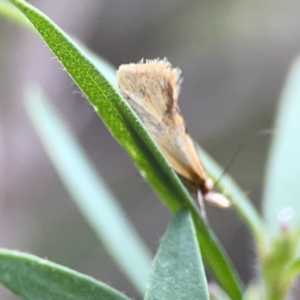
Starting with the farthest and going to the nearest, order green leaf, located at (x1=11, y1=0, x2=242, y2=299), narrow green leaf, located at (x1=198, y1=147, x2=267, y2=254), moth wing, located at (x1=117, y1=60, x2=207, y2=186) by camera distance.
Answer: narrow green leaf, located at (x1=198, y1=147, x2=267, y2=254) → moth wing, located at (x1=117, y1=60, x2=207, y2=186) → green leaf, located at (x1=11, y1=0, x2=242, y2=299)

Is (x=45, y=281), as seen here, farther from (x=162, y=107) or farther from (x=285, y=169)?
(x=285, y=169)

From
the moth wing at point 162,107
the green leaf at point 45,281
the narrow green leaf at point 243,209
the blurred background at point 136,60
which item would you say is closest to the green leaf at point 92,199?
the narrow green leaf at point 243,209

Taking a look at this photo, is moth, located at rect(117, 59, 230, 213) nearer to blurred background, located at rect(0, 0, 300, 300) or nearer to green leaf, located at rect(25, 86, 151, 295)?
green leaf, located at rect(25, 86, 151, 295)

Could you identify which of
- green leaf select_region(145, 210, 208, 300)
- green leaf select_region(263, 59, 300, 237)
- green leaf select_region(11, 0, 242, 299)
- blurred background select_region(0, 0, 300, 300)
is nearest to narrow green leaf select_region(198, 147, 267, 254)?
green leaf select_region(263, 59, 300, 237)

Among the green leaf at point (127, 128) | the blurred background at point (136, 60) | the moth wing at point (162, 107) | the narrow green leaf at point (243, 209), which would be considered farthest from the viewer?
the blurred background at point (136, 60)

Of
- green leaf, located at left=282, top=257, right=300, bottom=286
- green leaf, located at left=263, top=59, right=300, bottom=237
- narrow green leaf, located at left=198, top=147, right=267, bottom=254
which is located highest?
green leaf, located at left=263, top=59, right=300, bottom=237

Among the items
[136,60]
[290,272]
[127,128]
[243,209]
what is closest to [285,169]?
[243,209]

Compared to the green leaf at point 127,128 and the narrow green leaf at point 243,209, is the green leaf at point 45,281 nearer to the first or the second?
the green leaf at point 127,128
